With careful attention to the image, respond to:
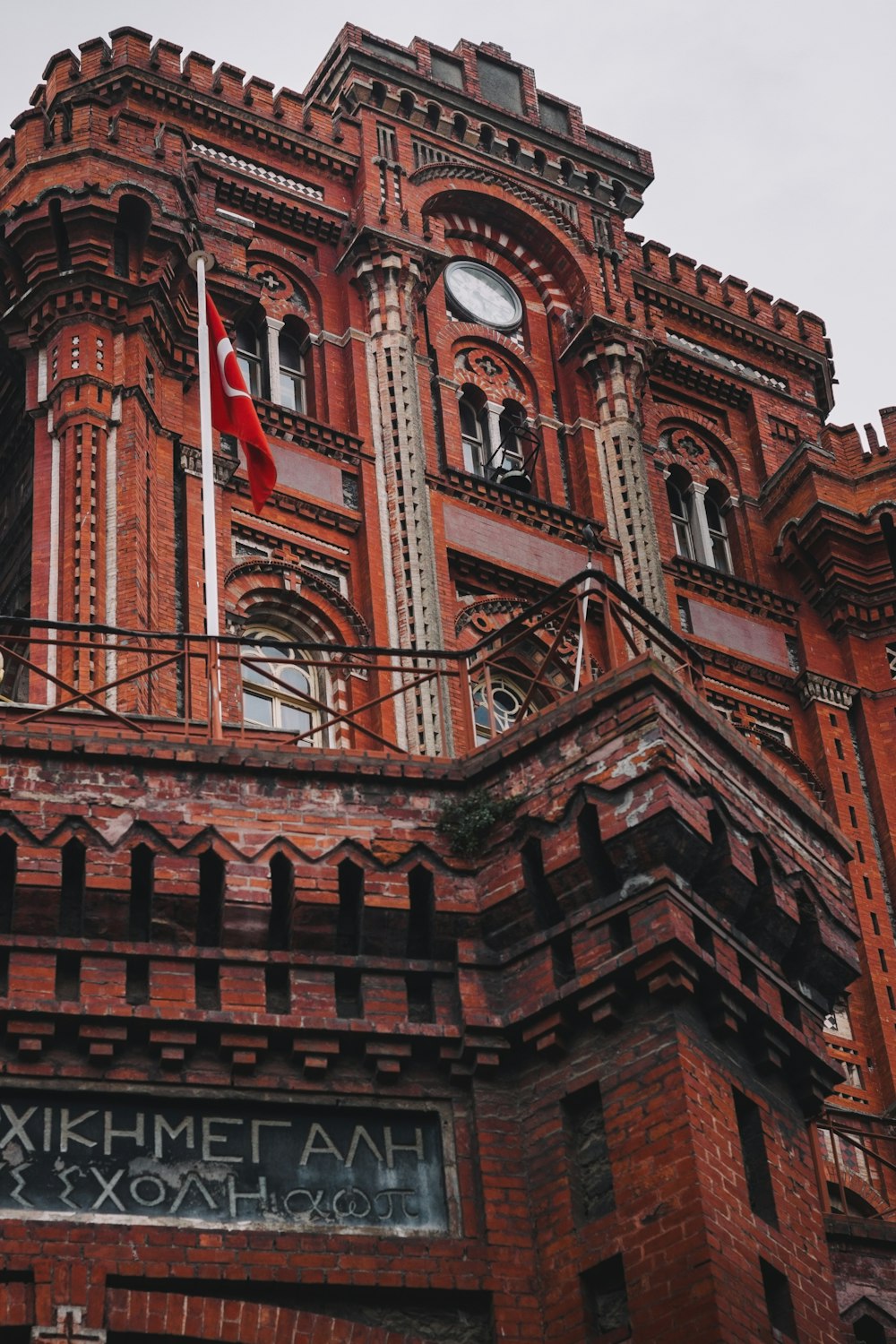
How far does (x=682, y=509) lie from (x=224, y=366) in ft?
32.1

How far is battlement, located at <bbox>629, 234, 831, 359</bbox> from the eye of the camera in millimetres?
40125

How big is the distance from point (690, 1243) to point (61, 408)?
1446 cm

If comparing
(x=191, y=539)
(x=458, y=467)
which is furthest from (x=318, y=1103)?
(x=458, y=467)

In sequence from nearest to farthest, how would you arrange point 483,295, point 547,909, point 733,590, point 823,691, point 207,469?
point 547,909 < point 207,469 < point 823,691 < point 733,590 < point 483,295

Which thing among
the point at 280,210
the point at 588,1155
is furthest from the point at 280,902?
the point at 280,210

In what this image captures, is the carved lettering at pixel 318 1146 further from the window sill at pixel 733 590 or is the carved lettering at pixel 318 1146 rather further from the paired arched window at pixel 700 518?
the paired arched window at pixel 700 518

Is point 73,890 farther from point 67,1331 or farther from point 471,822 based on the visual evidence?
point 67,1331

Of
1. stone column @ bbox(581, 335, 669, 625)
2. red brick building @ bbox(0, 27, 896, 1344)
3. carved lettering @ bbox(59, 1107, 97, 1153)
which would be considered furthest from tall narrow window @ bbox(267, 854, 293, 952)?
stone column @ bbox(581, 335, 669, 625)

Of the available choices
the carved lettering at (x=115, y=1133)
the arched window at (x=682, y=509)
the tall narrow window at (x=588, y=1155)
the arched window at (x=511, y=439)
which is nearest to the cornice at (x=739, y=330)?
the arched window at (x=682, y=509)

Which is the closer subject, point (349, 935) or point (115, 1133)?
point (115, 1133)

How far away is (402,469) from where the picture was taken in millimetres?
34188

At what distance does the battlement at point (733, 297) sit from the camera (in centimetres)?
4012

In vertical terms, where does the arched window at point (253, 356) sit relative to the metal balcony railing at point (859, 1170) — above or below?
above

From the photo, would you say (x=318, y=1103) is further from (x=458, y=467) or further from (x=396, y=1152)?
(x=458, y=467)
